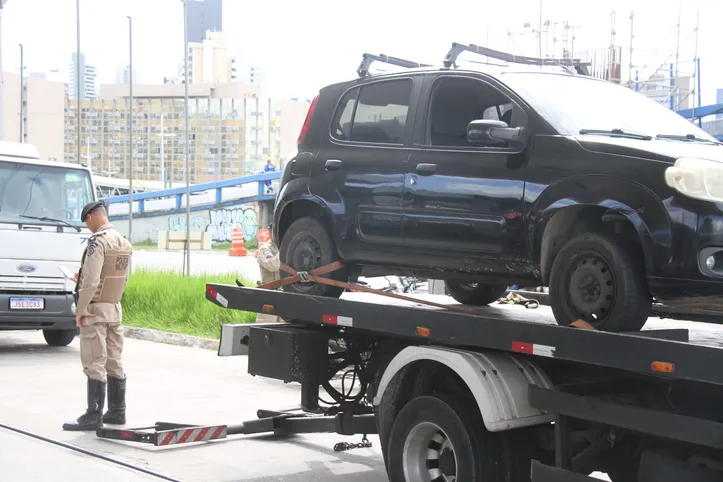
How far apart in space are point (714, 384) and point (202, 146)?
95.4 m

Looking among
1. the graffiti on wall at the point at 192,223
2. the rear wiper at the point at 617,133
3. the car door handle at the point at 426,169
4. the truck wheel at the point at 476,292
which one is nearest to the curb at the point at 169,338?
the truck wheel at the point at 476,292

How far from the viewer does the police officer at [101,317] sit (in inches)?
328

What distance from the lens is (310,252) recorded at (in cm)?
719

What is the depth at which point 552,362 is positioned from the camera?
17.6 ft

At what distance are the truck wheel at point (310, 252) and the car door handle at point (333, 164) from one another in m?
0.41

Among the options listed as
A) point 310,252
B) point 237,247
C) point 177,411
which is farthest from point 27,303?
point 237,247

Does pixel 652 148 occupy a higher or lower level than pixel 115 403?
higher

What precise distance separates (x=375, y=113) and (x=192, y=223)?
41.2 meters

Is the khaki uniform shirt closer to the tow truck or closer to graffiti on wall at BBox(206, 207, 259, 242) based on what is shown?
the tow truck

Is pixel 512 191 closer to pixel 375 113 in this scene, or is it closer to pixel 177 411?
pixel 375 113

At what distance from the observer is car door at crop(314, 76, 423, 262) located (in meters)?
6.50

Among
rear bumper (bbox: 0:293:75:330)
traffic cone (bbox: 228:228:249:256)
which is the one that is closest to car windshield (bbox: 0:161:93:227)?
rear bumper (bbox: 0:293:75:330)

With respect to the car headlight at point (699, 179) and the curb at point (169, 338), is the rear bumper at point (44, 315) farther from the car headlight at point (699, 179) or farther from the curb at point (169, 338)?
the car headlight at point (699, 179)

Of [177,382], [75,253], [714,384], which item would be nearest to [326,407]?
[714,384]
